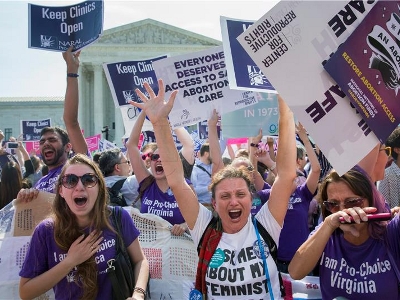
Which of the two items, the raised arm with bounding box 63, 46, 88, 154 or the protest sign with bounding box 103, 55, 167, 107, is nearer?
the raised arm with bounding box 63, 46, 88, 154

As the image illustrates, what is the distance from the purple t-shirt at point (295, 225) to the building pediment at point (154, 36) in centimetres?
5329

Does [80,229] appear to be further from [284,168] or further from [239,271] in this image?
[284,168]

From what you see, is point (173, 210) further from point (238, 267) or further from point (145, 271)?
point (238, 267)

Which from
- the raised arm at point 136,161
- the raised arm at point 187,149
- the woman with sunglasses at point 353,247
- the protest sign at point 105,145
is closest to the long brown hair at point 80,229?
the woman with sunglasses at point 353,247

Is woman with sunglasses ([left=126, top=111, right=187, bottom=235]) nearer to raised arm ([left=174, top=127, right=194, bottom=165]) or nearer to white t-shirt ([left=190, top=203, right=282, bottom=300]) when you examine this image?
raised arm ([left=174, top=127, right=194, bottom=165])

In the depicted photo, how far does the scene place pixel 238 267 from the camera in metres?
2.46

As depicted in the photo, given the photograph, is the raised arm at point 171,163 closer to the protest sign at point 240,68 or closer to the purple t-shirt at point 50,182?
the purple t-shirt at point 50,182

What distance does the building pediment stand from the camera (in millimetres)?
56406

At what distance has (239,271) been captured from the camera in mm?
2449

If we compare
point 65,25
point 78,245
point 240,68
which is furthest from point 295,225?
point 65,25

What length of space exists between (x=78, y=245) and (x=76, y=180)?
0.38 meters

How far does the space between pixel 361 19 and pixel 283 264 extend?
90.2 inches

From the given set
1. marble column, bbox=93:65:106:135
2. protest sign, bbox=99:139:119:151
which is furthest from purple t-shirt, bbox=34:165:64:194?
marble column, bbox=93:65:106:135

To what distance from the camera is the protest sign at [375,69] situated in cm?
238
